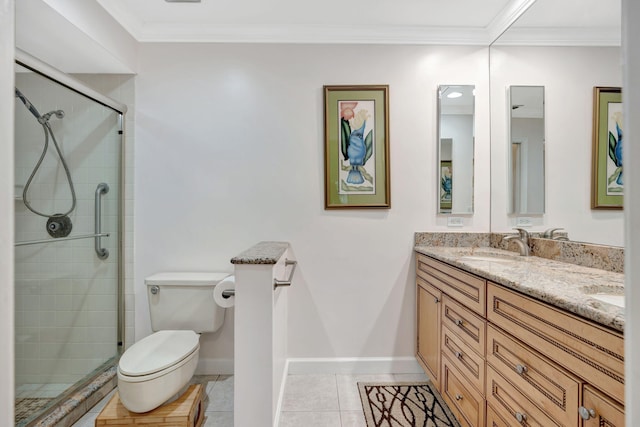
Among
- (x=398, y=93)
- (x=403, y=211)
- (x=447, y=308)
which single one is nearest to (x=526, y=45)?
(x=398, y=93)

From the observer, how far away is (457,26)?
7.07 feet

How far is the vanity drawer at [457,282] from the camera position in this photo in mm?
1336

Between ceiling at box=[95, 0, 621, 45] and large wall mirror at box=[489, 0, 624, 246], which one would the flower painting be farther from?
large wall mirror at box=[489, 0, 624, 246]

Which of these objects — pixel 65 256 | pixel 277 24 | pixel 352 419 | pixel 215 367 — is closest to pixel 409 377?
pixel 352 419

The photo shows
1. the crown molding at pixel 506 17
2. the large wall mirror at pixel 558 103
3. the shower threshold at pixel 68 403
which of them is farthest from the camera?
the crown molding at pixel 506 17

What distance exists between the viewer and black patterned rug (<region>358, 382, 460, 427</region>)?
66.4 inches

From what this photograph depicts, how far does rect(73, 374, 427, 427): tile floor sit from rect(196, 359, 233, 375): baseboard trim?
0.11 ft

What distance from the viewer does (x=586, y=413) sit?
2.68 ft

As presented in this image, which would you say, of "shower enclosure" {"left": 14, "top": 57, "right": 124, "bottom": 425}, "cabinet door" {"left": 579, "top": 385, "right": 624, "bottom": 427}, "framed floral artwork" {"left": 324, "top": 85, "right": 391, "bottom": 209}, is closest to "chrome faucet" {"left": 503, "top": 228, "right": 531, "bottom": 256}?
"framed floral artwork" {"left": 324, "top": 85, "right": 391, "bottom": 209}

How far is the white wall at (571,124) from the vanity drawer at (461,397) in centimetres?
91

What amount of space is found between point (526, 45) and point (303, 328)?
7.62ft

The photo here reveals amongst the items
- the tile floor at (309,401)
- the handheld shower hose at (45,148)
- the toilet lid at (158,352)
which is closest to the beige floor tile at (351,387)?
the tile floor at (309,401)

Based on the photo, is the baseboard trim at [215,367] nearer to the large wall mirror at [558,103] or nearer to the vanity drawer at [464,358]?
the vanity drawer at [464,358]

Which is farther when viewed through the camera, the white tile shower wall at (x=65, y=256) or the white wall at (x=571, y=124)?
the white tile shower wall at (x=65, y=256)
